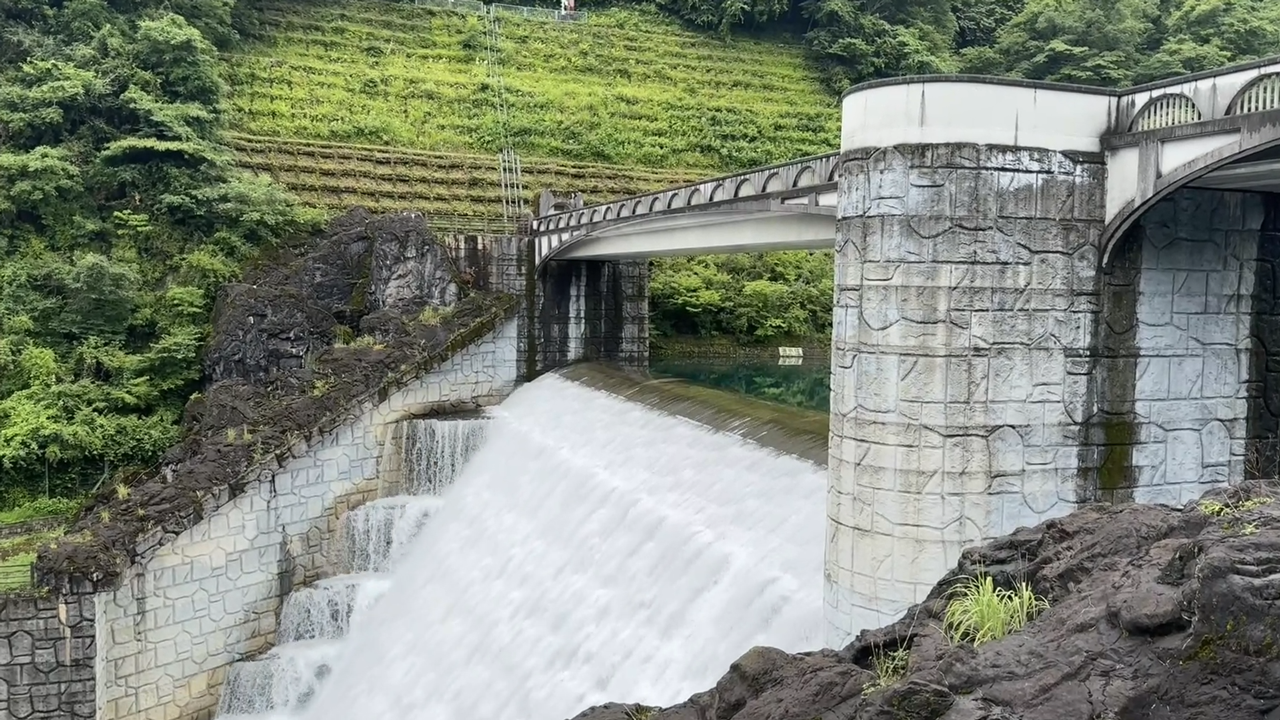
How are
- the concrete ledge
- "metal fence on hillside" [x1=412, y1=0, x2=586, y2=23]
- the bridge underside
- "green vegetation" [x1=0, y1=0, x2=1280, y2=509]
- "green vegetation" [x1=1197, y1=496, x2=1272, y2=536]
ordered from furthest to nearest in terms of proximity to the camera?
1. "metal fence on hillside" [x1=412, y1=0, x2=586, y2=23]
2. "green vegetation" [x1=0, y1=0, x2=1280, y2=509]
3. the concrete ledge
4. the bridge underside
5. "green vegetation" [x1=1197, y1=496, x2=1272, y2=536]

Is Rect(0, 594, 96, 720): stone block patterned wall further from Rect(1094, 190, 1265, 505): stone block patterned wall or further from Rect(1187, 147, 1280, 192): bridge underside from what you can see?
Rect(1187, 147, 1280, 192): bridge underside

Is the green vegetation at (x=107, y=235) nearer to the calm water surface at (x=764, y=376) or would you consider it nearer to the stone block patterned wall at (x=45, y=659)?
the stone block patterned wall at (x=45, y=659)

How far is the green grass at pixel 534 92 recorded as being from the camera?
36.2 metres

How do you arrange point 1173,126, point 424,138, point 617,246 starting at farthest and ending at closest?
point 424,138 < point 617,246 < point 1173,126

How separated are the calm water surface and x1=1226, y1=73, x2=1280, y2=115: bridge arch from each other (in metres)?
13.6

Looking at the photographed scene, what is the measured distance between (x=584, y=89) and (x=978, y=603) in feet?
136

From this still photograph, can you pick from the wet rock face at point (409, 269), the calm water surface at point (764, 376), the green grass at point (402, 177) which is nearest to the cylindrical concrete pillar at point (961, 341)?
the calm water surface at point (764, 376)

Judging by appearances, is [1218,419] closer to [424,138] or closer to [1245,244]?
[1245,244]

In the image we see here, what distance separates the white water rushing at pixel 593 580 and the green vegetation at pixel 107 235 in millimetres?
8479

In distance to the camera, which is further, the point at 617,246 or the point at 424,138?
the point at 424,138

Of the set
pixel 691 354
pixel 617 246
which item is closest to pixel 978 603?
pixel 617 246

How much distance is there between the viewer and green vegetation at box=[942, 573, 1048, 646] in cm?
499

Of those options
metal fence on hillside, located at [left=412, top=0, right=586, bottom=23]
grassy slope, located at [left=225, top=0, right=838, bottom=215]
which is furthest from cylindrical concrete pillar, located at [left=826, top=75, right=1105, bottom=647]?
metal fence on hillside, located at [left=412, top=0, right=586, bottom=23]

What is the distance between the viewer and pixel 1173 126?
850 cm
